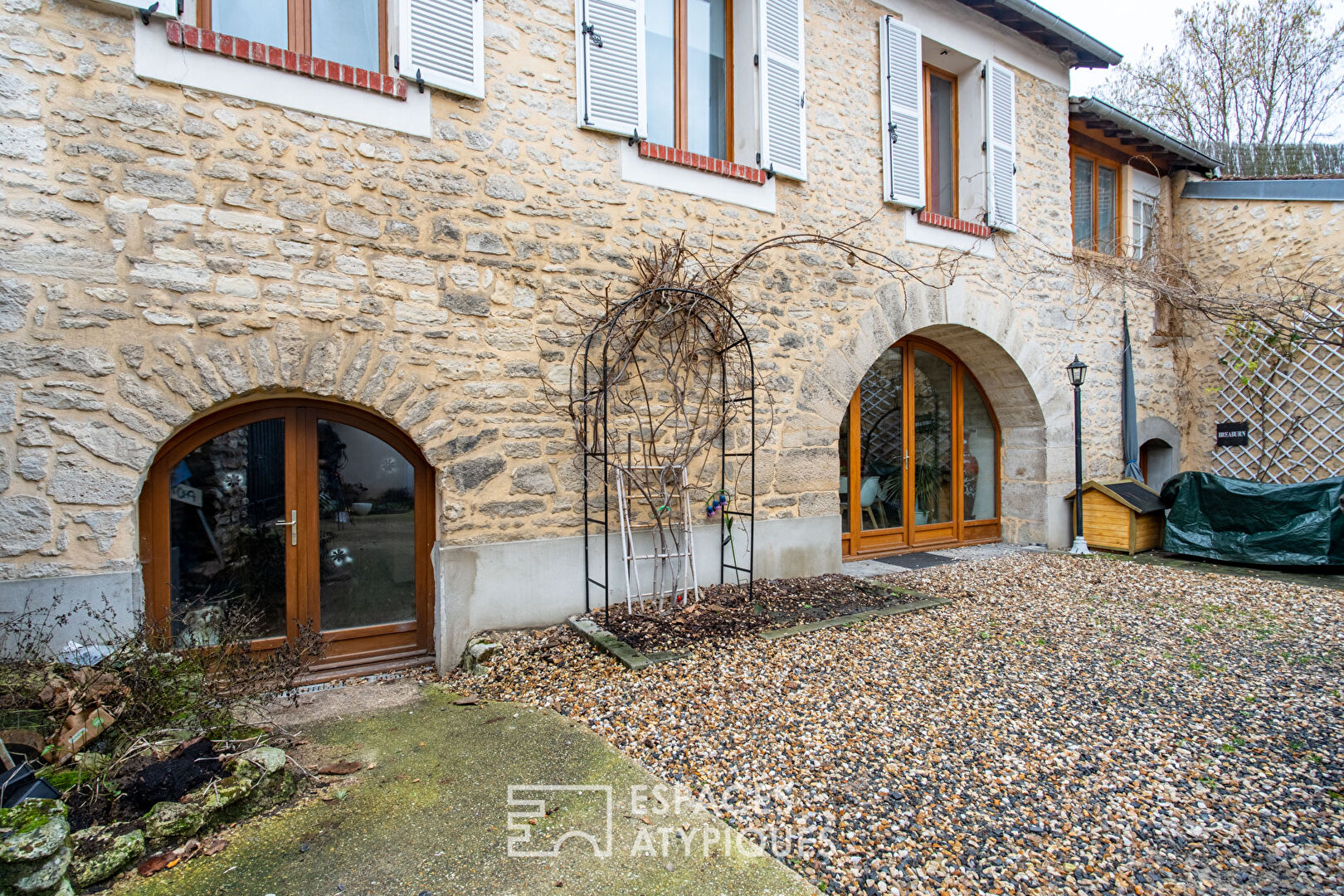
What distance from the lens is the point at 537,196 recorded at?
381cm

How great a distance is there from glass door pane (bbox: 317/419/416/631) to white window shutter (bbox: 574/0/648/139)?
7.50 ft

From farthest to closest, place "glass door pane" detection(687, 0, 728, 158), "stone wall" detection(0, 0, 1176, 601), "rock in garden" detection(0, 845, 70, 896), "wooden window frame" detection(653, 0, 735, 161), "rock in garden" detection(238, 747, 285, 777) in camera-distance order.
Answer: "glass door pane" detection(687, 0, 728, 158), "wooden window frame" detection(653, 0, 735, 161), "stone wall" detection(0, 0, 1176, 601), "rock in garden" detection(238, 747, 285, 777), "rock in garden" detection(0, 845, 70, 896)

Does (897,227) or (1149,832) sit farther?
(897,227)

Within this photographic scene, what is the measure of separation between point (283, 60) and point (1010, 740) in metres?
4.37

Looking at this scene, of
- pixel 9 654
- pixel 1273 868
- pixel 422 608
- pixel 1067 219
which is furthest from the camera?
pixel 1067 219

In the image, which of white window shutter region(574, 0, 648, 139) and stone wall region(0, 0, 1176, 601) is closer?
stone wall region(0, 0, 1176, 601)

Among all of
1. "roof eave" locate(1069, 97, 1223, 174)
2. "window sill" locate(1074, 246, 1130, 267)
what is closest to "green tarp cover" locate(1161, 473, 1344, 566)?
"window sill" locate(1074, 246, 1130, 267)

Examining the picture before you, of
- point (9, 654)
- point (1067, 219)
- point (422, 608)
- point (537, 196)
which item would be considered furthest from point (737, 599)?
point (1067, 219)

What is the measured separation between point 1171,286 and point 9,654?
33.2ft

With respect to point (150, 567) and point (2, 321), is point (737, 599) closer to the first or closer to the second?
point (150, 567)

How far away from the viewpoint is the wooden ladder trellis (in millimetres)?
3959

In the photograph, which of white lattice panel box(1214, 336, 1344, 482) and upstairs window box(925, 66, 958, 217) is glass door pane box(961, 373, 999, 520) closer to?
upstairs window box(925, 66, 958, 217)

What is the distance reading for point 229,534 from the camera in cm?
324

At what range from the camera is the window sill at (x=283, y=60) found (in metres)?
2.95
